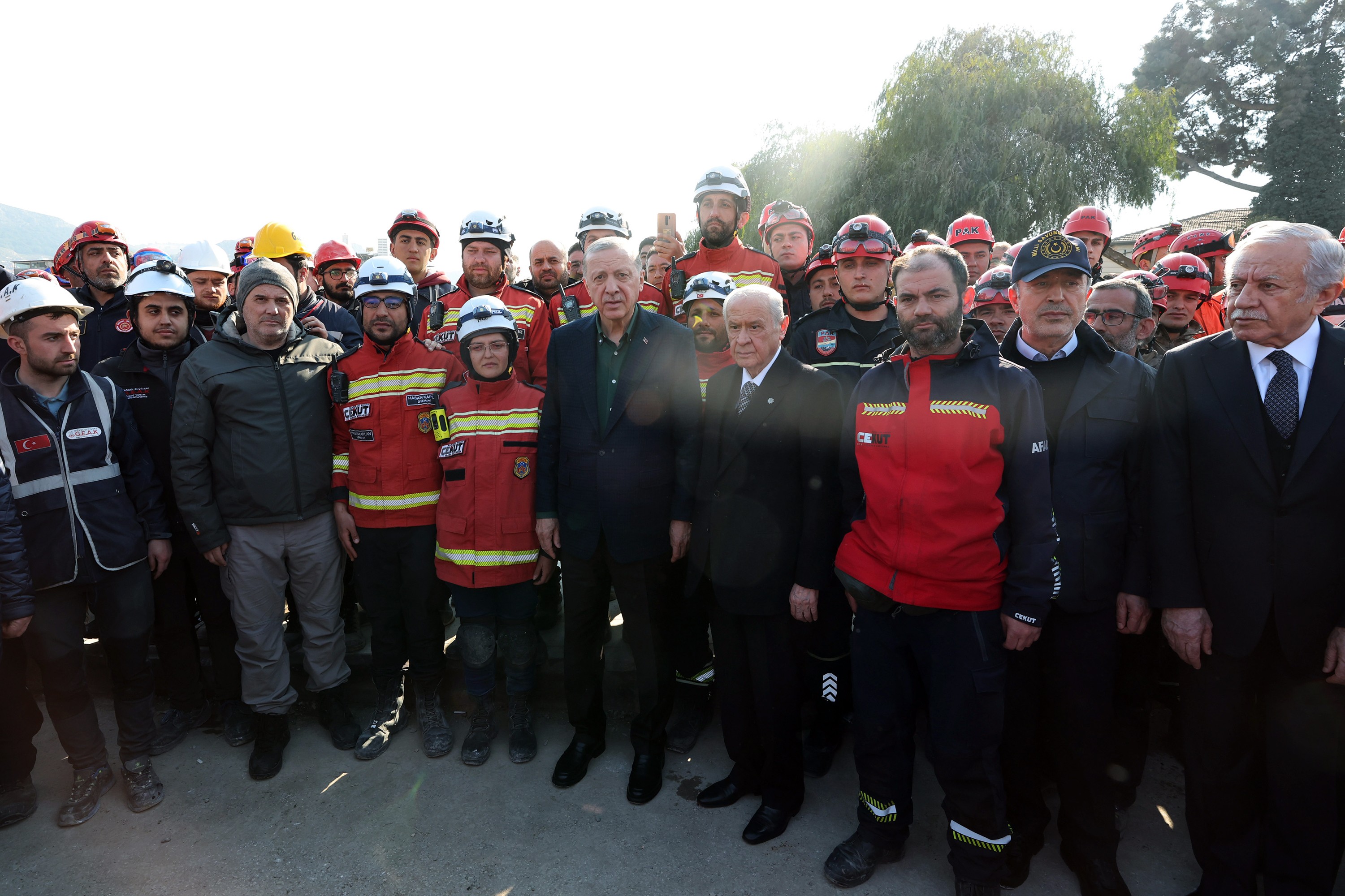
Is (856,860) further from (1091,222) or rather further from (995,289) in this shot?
(1091,222)

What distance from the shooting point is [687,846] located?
300cm

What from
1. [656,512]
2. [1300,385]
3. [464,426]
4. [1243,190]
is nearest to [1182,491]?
[1300,385]

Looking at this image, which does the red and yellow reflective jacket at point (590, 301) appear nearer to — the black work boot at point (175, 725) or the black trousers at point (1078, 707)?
the black trousers at point (1078, 707)

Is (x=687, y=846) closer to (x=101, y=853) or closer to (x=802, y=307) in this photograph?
(x=101, y=853)

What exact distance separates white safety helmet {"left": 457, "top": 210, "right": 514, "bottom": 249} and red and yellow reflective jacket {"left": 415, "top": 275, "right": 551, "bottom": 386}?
252mm

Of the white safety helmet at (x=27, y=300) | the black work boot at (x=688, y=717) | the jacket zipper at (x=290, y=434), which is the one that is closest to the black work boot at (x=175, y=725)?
the jacket zipper at (x=290, y=434)

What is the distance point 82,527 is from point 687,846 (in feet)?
10.8

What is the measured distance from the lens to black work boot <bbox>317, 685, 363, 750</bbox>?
384 centimetres

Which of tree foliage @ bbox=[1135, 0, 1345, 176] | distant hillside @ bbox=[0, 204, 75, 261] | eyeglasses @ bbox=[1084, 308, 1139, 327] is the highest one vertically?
distant hillside @ bbox=[0, 204, 75, 261]

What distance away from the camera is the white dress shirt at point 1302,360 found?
90.7 inches

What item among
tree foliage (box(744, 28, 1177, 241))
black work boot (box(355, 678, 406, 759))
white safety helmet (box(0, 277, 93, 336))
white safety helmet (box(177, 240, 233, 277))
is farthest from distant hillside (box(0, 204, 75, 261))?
black work boot (box(355, 678, 406, 759))

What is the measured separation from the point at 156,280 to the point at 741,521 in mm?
3478

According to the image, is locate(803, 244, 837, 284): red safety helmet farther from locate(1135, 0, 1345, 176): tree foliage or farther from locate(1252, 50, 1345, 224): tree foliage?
locate(1135, 0, 1345, 176): tree foliage

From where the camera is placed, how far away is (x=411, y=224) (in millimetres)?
5273
